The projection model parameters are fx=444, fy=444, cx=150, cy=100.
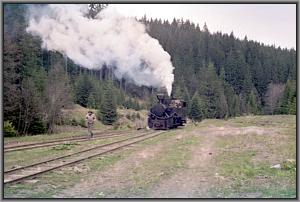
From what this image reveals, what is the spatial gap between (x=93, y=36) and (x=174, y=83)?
1.80 metres

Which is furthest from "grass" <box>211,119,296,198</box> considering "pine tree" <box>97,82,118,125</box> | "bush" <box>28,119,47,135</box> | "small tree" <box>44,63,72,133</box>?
"bush" <box>28,119,47,135</box>

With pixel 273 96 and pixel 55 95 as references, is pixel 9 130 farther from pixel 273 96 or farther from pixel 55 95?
pixel 273 96

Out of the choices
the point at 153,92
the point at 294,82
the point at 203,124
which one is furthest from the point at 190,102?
the point at 294,82

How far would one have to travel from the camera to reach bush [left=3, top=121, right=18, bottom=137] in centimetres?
656

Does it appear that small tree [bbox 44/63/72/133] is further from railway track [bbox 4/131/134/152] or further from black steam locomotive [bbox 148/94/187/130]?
black steam locomotive [bbox 148/94/187/130]

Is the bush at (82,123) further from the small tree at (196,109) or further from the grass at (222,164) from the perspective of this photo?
the small tree at (196,109)

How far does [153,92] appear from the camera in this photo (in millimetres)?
8867

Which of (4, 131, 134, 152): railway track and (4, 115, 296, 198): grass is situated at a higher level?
(4, 131, 134, 152): railway track

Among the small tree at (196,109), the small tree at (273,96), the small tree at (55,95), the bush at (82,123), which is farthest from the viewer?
the small tree at (196,109)

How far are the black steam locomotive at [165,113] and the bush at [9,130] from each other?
2634 millimetres

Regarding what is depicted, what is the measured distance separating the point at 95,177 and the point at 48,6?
272 centimetres

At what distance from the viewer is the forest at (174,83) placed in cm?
678

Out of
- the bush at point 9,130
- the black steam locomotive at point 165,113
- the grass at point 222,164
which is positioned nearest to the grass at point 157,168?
the grass at point 222,164

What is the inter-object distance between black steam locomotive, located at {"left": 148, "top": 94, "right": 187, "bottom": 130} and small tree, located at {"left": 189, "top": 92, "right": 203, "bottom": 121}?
0.16 m
